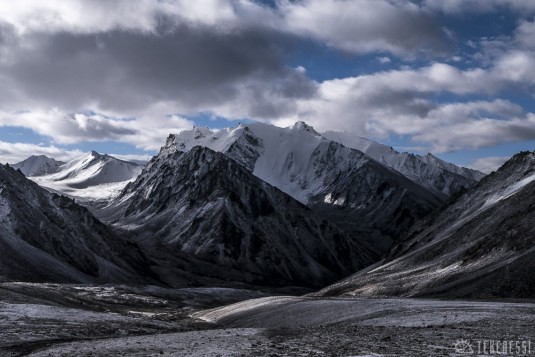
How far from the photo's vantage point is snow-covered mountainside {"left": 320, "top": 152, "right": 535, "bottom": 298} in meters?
86.9

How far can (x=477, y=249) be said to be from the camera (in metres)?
110

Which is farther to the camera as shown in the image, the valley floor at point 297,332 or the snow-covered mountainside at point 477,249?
the snow-covered mountainside at point 477,249

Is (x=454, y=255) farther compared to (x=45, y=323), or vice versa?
(x=454, y=255)

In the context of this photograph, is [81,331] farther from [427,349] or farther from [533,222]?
[533,222]

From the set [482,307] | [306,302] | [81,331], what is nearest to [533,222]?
[306,302]

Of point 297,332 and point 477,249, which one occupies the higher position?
point 477,249

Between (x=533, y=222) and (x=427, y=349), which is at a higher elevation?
(x=533, y=222)

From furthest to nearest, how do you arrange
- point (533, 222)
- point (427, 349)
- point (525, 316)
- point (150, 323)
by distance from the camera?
1. point (533, 222)
2. point (150, 323)
3. point (525, 316)
4. point (427, 349)

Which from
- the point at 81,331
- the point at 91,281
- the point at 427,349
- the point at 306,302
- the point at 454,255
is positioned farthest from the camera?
the point at 91,281

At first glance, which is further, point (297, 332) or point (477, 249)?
point (477, 249)

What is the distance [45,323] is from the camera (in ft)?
154

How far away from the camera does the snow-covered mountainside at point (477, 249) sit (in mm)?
86875

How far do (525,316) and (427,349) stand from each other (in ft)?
53.8

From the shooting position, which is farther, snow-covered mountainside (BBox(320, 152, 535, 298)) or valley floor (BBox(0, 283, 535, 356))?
snow-covered mountainside (BBox(320, 152, 535, 298))
